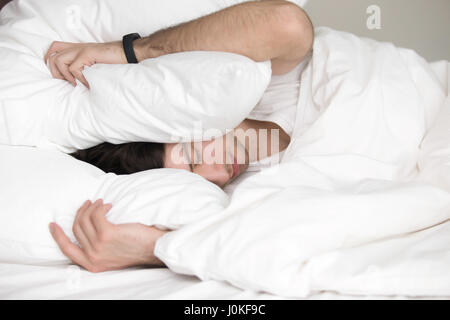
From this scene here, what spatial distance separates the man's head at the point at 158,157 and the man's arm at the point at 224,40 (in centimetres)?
16

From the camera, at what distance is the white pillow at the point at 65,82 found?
2.68 feet

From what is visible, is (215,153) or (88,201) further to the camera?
(215,153)

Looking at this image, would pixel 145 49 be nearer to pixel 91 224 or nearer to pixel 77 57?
pixel 77 57

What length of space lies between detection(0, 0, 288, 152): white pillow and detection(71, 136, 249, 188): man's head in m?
0.04

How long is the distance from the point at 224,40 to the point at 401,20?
2.37ft

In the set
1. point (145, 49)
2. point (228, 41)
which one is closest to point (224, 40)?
point (228, 41)

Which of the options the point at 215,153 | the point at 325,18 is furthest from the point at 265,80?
the point at 325,18

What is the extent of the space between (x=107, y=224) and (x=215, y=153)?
13.2 inches

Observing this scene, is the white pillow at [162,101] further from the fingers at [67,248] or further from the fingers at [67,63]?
the fingers at [67,248]

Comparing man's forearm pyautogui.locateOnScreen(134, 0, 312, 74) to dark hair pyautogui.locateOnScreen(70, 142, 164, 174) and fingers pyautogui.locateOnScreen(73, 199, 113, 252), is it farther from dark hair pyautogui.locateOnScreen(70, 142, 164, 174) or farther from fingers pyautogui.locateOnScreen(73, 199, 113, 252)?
fingers pyautogui.locateOnScreen(73, 199, 113, 252)

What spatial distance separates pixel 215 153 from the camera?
0.96 metres

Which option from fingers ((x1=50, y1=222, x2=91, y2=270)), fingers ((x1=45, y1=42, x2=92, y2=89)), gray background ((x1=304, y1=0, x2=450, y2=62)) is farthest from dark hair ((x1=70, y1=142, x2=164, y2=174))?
gray background ((x1=304, y1=0, x2=450, y2=62))

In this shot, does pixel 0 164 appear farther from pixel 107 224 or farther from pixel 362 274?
pixel 362 274

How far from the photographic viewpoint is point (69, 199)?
746 mm
